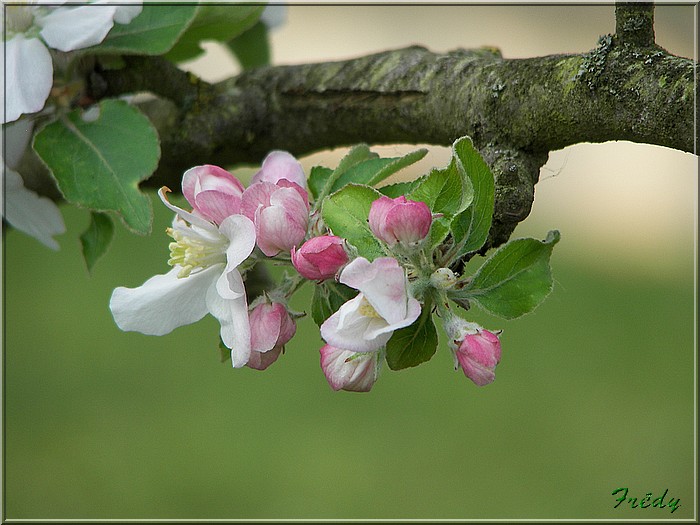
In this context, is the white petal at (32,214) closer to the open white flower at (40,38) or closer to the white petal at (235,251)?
the open white flower at (40,38)

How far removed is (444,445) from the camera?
177 centimetres

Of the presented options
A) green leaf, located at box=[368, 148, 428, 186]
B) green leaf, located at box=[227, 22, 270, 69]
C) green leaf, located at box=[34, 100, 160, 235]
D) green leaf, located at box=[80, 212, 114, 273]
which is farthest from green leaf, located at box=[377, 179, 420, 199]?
green leaf, located at box=[227, 22, 270, 69]

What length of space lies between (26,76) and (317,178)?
18cm

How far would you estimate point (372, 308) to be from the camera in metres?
0.33

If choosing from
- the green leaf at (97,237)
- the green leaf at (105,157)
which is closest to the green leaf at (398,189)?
the green leaf at (105,157)

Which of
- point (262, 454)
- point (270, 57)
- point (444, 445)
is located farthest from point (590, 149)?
point (270, 57)

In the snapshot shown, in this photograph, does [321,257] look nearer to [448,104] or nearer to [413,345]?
[413,345]

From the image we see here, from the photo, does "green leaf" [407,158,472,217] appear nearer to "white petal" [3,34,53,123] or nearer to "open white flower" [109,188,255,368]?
"open white flower" [109,188,255,368]

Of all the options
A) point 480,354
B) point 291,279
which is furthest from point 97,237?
point 480,354

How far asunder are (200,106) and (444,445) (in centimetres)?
128

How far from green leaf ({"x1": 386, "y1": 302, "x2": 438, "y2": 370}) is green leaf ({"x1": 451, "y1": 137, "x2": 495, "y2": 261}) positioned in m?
0.03

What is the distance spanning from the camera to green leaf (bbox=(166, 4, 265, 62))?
1.97 feet

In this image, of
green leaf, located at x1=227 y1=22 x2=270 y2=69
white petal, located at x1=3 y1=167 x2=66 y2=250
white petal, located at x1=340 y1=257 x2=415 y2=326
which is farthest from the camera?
green leaf, located at x1=227 y1=22 x2=270 y2=69

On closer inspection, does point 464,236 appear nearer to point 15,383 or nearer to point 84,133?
point 84,133
